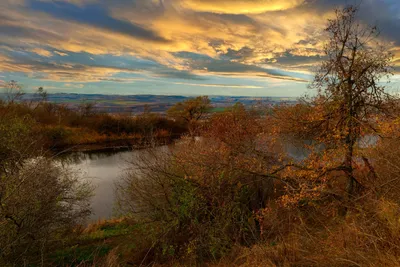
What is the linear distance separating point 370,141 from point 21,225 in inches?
487

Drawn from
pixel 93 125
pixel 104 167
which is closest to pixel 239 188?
pixel 104 167

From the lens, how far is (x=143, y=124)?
4669 cm

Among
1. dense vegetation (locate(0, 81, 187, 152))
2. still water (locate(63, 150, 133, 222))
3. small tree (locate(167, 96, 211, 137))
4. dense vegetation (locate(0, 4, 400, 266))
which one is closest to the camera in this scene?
dense vegetation (locate(0, 4, 400, 266))

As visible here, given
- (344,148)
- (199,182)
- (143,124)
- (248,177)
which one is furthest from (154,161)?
(143,124)

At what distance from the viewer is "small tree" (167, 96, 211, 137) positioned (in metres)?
49.8

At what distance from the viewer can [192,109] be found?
50375 mm

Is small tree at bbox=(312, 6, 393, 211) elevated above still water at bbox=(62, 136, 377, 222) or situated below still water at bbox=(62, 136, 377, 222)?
above

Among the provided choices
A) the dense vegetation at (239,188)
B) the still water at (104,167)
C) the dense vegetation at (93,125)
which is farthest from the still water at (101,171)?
the dense vegetation at (93,125)

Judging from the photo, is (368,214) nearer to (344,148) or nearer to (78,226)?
(344,148)

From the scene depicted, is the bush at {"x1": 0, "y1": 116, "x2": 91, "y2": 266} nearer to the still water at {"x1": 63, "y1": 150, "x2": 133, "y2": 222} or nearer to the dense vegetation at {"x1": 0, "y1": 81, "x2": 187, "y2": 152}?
the still water at {"x1": 63, "y1": 150, "x2": 133, "y2": 222}

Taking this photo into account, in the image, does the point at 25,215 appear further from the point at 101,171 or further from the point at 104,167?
the point at 104,167

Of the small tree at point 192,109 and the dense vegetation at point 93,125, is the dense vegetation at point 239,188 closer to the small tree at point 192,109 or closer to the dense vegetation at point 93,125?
the dense vegetation at point 93,125

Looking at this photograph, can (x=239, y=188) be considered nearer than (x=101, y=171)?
Yes

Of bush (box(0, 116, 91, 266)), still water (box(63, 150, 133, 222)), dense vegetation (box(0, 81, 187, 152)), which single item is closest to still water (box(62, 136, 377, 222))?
still water (box(63, 150, 133, 222))
